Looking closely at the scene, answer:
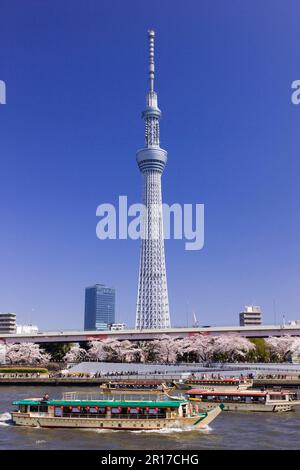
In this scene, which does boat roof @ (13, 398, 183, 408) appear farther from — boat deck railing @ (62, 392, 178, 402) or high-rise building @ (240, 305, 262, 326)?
high-rise building @ (240, 305, 262, 326)

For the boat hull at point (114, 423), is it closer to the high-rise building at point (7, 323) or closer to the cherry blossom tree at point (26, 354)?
the cherry blossom tree at point (26, 354)

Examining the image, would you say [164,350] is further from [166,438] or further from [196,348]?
[166,438]

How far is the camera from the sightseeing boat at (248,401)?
35969 millimetres

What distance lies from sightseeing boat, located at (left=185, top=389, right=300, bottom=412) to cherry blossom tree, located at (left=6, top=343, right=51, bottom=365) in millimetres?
54750

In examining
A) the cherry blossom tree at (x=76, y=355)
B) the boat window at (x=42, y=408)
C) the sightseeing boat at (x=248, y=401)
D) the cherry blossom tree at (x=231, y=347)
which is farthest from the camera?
the cherry blossom tree at (x=76, y=355)

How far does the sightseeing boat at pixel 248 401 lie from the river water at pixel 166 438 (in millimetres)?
4745

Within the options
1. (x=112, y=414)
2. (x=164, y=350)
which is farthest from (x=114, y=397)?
(x=164, y=350)

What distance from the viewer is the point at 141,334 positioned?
287ft

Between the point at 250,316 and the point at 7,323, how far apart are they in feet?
247

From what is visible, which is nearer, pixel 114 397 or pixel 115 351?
pixel 114 397

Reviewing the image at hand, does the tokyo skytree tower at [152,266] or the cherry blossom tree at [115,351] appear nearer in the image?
the cherry blossom tree at [115,351]

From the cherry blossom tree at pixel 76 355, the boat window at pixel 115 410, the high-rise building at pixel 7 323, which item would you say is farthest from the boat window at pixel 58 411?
the high-rise building at pixel 7 323

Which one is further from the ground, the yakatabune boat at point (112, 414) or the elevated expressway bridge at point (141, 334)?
the elevated expressway bridge at point (141, 334)
